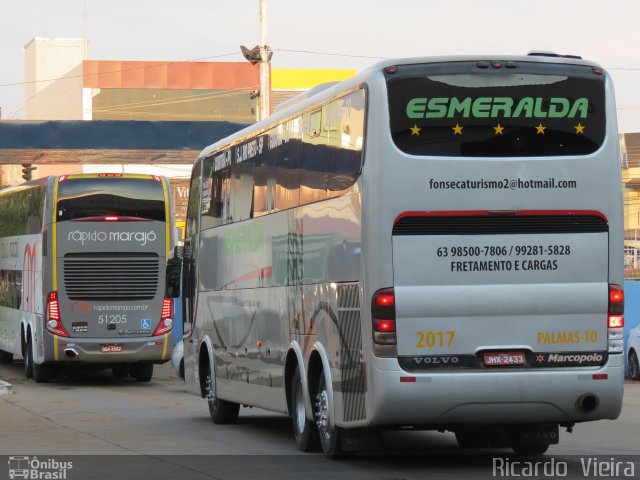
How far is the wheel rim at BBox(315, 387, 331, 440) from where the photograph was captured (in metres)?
14.0

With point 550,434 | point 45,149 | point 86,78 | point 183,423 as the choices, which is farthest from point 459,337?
point 86,78

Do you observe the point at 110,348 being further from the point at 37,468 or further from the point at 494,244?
the point at 494,244

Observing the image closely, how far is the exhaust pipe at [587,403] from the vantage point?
12789 millimetres

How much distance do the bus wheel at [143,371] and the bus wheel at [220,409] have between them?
37.6 ft

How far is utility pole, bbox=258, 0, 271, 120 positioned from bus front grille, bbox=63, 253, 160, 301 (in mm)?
6397

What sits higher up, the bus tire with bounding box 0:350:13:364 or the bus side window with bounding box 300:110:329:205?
the bus side window with bounding box 300:110:329:205

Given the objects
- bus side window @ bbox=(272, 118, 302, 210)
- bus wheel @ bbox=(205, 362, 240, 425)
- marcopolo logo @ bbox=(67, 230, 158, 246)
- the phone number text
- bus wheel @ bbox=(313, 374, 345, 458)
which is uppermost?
bus side window @ bbox=(272, 118, 302, 210)

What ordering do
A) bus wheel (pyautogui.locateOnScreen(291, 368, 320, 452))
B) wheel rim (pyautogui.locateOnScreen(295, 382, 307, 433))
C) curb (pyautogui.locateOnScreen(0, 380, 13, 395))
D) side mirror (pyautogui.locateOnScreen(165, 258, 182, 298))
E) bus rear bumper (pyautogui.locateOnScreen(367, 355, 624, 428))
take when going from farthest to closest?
curb (pyautogui.locateOnScreen(0, 380, 13, 395)), side mirror (pyautogui.locateOnScreen(165, 258, 182, 298)), wheel rim (pyautogui.locateOnScreen(295, 382, 307, 433)), bus wheel (pyautogui.locateOnScreen(291, 368, 320, 452)), bus rear bumper (pyautogui.locateOnScreen(367, 355, 624, 428))

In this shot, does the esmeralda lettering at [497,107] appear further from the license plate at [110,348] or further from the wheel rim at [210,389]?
the license plate at [110,348]

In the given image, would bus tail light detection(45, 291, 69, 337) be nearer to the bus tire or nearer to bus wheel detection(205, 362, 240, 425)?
bus wheel detection(205, 362, 240, 425)

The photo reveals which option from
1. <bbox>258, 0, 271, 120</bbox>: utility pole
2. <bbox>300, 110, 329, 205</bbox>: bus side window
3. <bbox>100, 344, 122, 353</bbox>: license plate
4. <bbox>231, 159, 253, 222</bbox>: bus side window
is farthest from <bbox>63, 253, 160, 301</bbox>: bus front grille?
<bbox>300, 110, 329, 205</bbox>: bus side window

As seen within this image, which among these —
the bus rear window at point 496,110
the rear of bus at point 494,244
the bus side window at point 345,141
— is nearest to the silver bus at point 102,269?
the bus side window at point 345,141

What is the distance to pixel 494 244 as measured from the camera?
1272 centimetres

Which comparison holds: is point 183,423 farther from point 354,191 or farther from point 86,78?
point 86,78
